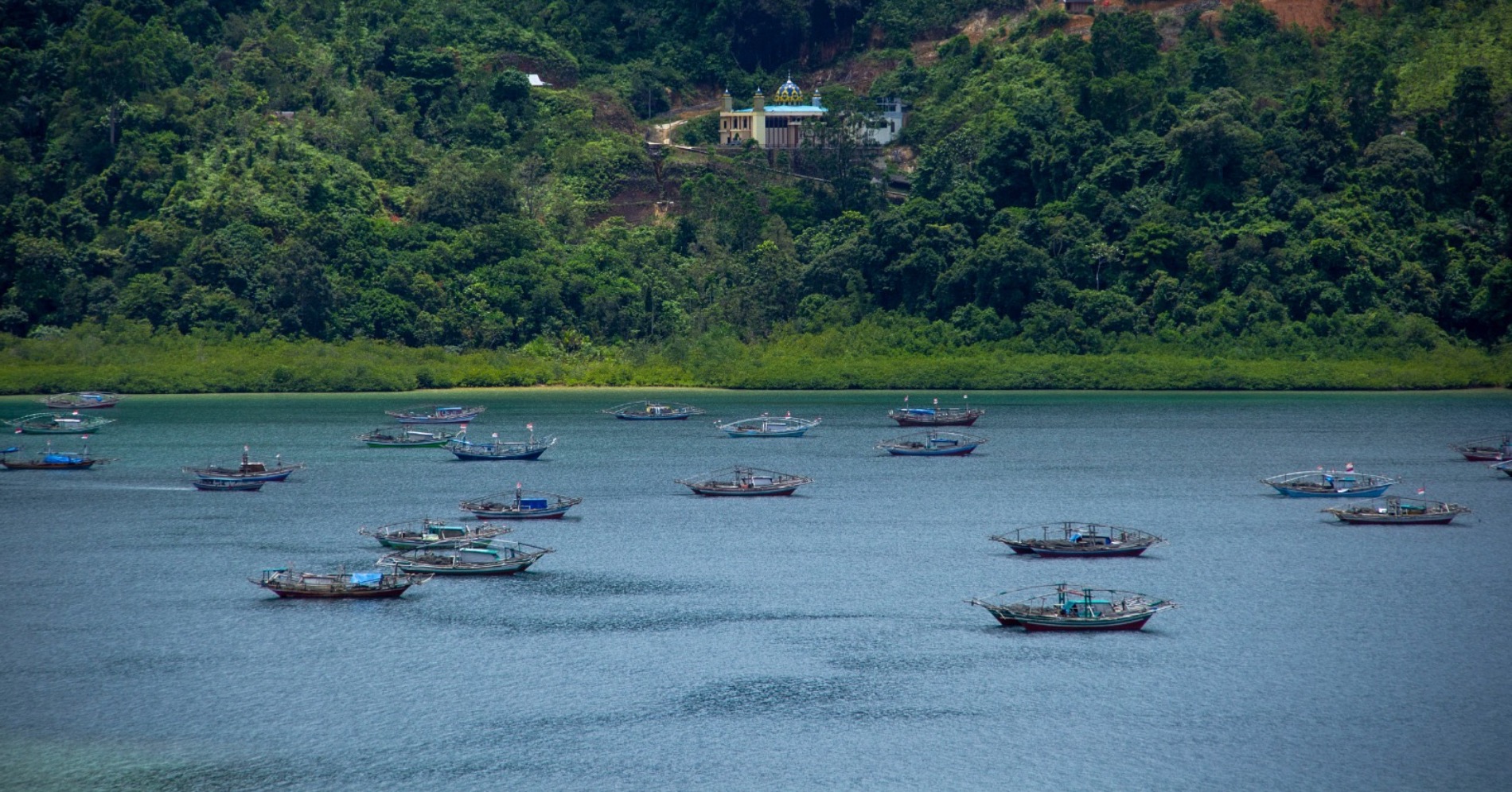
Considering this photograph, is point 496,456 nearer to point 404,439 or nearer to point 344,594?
point 404,439

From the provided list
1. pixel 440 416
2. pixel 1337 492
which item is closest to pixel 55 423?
pixel 440 416

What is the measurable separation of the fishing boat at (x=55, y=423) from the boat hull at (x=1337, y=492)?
79.5 m

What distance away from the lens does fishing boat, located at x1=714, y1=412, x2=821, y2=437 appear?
121250 mm

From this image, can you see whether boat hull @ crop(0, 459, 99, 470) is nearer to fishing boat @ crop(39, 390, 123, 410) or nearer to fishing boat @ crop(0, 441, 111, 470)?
fishing boat @ crop(0, 441, 111, 470)

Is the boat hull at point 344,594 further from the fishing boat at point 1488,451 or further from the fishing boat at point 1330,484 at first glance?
the fishing boat at point 1488,451

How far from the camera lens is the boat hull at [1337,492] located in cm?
8988

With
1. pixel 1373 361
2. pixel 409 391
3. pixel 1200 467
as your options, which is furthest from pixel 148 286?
pixel 1373 361

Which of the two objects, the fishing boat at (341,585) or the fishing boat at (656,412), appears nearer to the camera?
the fishing boat at (341,585)

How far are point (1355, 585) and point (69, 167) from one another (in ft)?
451

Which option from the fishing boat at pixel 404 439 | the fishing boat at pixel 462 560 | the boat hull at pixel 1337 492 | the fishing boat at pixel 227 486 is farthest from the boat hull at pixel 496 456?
the boat hull at pixel 1337 492

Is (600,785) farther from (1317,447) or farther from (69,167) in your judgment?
(69,167)

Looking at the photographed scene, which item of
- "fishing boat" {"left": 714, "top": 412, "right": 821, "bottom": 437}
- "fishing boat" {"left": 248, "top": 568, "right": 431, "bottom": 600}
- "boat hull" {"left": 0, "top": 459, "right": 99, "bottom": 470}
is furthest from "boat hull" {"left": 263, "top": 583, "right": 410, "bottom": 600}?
"fishing boat" {"left": 714, "top": 412, "right": 821, "bottom": 437}

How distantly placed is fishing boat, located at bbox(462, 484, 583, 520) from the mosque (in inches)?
3852

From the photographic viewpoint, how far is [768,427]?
123 meters
